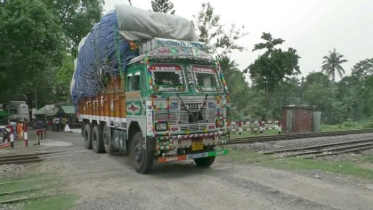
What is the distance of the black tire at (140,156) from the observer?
28.2ft

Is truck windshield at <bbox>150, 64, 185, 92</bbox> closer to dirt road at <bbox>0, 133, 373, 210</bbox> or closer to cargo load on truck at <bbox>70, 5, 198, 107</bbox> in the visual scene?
A: cargo load on truck at <bbox>70, 5, 198, 107</bbox>

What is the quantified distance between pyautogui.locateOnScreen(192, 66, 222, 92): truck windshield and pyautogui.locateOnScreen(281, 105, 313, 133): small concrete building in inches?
574

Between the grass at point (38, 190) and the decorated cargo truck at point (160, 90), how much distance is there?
2137 millimetres

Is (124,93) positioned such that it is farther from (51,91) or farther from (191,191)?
(51,91)

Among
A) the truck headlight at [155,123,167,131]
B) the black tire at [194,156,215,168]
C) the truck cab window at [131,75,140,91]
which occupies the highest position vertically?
the truck cab window at [131,75,140,91]

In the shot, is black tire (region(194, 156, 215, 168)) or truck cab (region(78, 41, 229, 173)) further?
black tire (region(194, 156, 215, 168))

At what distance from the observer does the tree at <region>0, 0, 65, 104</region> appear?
20.2 metres

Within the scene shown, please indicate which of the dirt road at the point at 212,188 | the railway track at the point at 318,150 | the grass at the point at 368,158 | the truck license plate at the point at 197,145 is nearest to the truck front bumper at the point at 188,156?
the truck license plate at the point at 197,145

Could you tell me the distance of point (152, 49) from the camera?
9.01 metres

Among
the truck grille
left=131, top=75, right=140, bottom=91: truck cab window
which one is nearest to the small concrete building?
the truck grille

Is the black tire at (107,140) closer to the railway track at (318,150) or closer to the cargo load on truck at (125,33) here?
the cargo load on truck at (125,33)

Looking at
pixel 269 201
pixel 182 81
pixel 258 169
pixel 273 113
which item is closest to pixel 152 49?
pixel 182 81

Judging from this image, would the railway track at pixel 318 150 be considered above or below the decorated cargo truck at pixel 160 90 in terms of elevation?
below

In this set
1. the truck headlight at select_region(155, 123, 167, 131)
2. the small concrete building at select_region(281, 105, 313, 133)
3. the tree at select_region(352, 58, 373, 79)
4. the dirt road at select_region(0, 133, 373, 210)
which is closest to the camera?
the dirt road at select_region(0, 133, 373, 210)
